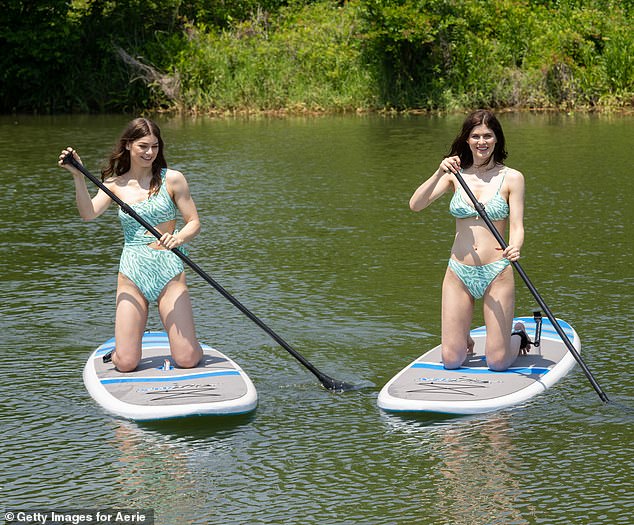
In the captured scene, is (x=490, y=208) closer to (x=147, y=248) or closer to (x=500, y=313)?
(x=500, y=313)

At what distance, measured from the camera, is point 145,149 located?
661 centimetres

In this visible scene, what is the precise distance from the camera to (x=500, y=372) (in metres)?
6.61

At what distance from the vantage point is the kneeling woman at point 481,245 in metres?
6.49

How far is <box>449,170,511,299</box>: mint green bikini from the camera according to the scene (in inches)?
256

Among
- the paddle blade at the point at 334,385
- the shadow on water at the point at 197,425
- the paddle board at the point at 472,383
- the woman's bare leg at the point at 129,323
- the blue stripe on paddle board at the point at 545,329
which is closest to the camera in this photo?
the shadow on water at the point at 197,425

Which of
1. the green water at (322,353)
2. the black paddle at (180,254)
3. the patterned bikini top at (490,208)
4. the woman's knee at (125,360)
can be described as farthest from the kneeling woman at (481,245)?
the woman's knee at (125,360)

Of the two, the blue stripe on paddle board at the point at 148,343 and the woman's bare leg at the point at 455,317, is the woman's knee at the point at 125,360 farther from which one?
the woman's bare leg at the point at 455,317

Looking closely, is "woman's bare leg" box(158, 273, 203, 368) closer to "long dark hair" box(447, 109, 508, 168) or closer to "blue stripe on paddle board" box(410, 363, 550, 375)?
"blue stripe on paddle board" box(410, 363, 550, 375)

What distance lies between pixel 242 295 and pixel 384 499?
386 cm

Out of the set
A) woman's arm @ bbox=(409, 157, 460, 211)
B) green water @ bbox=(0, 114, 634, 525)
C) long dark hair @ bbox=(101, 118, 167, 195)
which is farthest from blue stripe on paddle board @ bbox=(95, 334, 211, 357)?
woman's arm @ bbox=(409, 157, 460, 211)

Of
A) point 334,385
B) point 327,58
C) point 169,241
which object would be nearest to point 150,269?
point 169,241

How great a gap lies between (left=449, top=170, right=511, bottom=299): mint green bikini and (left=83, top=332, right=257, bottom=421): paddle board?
1302 millimetres

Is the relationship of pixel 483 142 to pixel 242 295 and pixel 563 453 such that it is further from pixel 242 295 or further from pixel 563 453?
pixel 242 295

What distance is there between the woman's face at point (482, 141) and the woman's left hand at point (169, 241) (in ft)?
5.58
